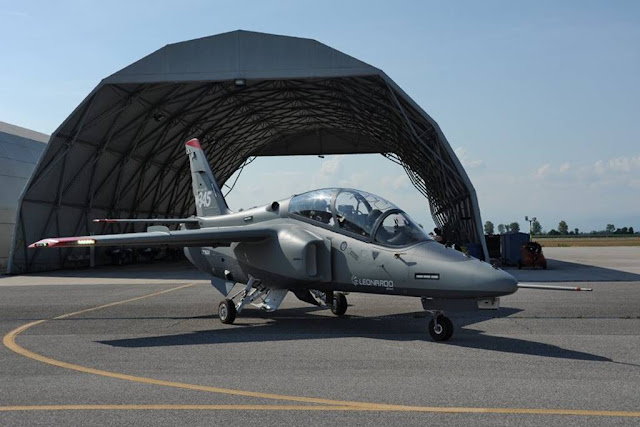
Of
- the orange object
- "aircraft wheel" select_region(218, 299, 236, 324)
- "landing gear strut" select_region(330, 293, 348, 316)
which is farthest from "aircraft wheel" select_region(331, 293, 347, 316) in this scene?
the orange object

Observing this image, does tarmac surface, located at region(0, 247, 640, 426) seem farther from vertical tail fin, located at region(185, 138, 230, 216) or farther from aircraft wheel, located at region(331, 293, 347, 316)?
vertical tail fin, located at region(185, 138, 230, 216)

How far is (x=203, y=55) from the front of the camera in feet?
91.7

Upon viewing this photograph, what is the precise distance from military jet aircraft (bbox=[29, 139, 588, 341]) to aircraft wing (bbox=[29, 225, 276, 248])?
0.8 inches

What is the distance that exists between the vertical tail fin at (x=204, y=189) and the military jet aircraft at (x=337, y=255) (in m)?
2.94

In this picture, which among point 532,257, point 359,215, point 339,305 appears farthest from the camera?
point 532,257

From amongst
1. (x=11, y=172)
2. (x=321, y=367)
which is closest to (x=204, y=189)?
(x=321, y=367)

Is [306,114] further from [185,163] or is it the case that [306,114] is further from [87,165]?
[87,165]

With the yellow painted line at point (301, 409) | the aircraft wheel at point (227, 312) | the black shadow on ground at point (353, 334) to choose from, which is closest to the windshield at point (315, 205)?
the black shadow on ground at point (353, 334)

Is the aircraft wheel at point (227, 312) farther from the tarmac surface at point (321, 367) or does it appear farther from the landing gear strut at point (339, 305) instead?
the landing gear strut at point (339, 305)

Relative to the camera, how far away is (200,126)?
44531mm

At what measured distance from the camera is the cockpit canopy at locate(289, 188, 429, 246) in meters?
10.9

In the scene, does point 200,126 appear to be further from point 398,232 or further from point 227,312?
point 398,232

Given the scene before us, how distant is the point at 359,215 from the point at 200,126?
1379 inches

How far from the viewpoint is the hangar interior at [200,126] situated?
27.9 meters
